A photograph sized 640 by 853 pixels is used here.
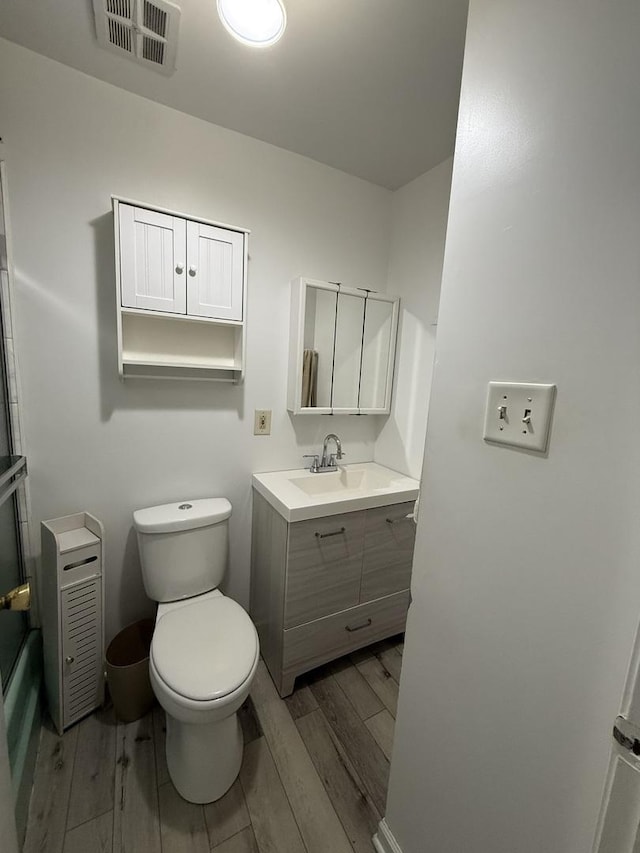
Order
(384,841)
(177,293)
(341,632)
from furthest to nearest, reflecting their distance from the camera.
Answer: (341,632)
(177,293)
(384,841)

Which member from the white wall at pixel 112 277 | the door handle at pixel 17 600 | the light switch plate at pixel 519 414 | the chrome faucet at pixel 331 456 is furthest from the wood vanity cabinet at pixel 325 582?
the light switch plate at pixel 519 414

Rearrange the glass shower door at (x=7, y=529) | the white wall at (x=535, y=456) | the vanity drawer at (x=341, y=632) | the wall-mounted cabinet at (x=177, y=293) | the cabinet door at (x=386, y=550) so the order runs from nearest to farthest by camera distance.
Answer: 1. the white wall at (x=535, y=456)
2. the glass shower door at (x=7, y=529)
3. the wall-mounted cabinet at (x=177, y=293)
4. the vanity drawer at (x=341, y=632)
5. the cabinet door at (x=386, y=550)

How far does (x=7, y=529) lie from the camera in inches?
50.3

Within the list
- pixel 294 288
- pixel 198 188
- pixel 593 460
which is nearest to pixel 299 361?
pixel 294 288

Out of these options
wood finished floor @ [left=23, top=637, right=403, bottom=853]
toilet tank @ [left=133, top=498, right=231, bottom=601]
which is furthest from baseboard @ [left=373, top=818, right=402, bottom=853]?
toilet tank @ [left=133, top=498, right=231, bottom=601]

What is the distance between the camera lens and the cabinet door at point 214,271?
1.39 meters

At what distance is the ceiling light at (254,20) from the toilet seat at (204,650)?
1.93 meters

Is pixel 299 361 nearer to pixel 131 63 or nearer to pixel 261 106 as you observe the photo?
pixel 261 106

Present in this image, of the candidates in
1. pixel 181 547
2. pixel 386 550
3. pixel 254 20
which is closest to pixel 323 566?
pixel 386 550

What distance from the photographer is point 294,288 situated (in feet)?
5.67

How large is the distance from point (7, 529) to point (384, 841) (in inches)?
63.5

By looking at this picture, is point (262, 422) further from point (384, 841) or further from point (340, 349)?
point (384, 841)

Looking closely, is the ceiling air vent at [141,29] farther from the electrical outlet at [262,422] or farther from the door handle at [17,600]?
the door handle at [17,600]

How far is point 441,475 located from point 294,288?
1284mm
